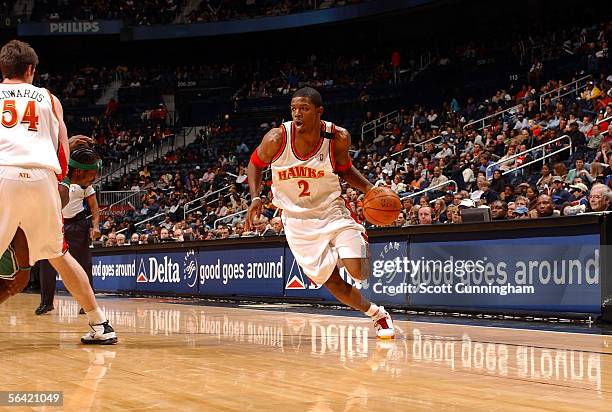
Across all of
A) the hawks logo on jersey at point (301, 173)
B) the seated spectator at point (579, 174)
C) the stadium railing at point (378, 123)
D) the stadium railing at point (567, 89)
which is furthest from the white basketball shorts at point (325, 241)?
the stadium railing at point (378, 123)

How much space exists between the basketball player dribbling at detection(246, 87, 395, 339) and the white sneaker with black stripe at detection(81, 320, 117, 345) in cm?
140

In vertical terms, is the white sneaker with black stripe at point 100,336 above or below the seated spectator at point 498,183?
below

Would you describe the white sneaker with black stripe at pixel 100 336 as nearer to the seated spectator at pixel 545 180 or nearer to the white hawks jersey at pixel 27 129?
the white hawks jersey at pixel 27 129

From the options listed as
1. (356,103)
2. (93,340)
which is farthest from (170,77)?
(93,340)

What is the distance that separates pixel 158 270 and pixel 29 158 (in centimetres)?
1044

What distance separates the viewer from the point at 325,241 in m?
6.55

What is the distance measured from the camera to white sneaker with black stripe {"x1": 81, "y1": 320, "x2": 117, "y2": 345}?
5879 mm

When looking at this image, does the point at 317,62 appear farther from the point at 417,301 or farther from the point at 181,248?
the point at 417,301

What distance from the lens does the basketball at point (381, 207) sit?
21.8 feet

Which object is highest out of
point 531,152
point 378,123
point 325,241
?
point 378,123

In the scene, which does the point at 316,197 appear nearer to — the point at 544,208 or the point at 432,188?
the point at 544,208

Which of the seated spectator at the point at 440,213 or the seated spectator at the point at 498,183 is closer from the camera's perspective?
the seated spectator at the point at 440,213

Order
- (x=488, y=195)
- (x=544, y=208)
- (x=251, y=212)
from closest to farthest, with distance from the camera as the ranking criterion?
(x=251, y=212) → (x=544, y=208) → (x=488, y=195)

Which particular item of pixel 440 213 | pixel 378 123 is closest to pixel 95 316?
pixel 440 213
